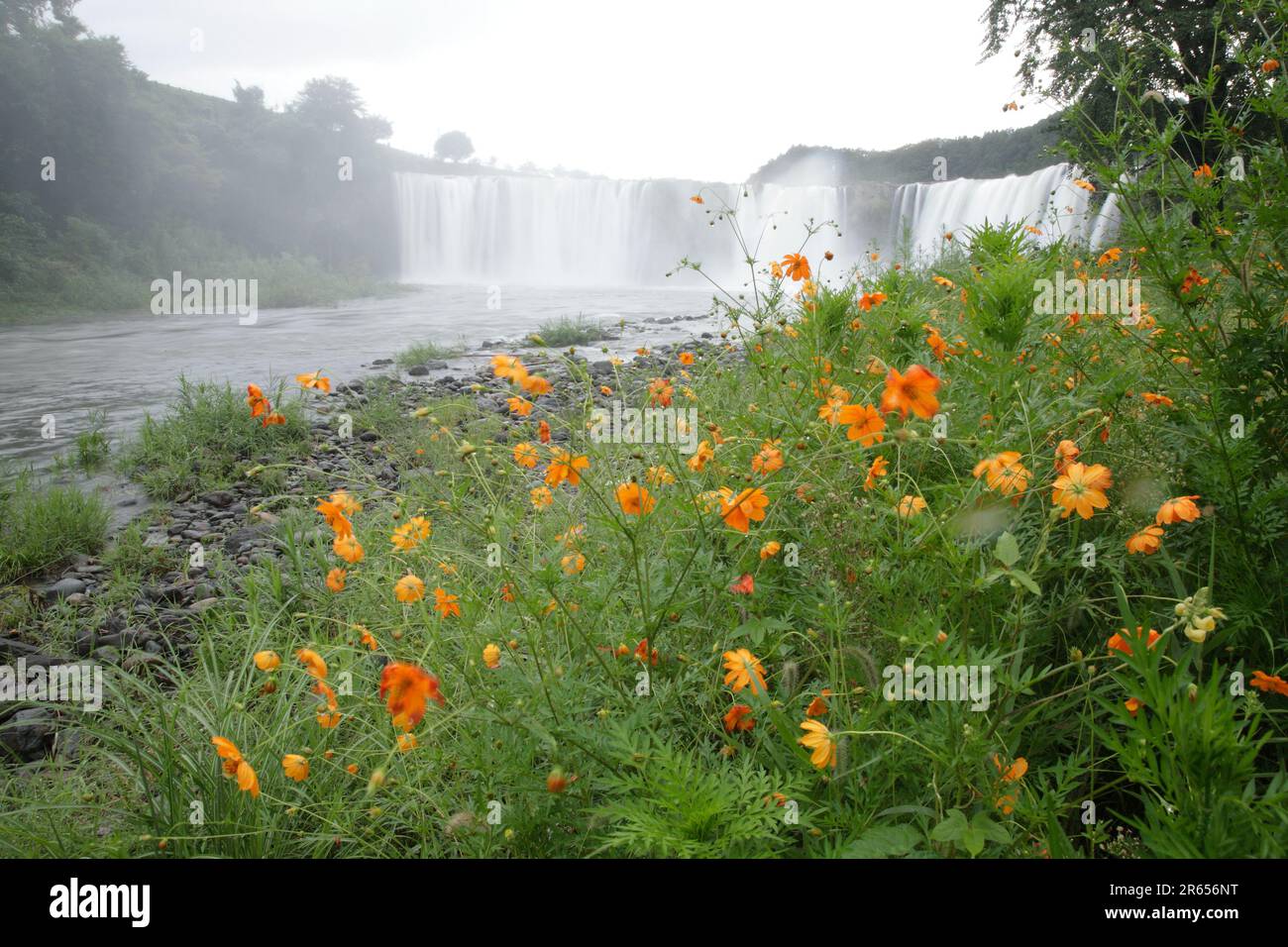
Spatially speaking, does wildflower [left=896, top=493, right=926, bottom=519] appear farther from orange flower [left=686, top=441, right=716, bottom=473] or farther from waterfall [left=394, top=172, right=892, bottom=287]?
waterfall [left=394, top=172, right=892, bottom=287]

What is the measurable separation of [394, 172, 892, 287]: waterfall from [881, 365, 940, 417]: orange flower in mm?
24146

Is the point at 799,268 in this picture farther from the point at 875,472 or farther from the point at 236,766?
the point at 236,766

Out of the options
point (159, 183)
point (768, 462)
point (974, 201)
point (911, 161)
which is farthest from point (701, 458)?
point (911, 161)

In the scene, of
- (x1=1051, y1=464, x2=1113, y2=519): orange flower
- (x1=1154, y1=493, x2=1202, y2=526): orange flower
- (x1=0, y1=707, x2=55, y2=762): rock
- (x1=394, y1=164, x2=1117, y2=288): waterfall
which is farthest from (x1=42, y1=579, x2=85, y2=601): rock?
(x1=394, y1=164, x2=1117, y2=288): waterfall

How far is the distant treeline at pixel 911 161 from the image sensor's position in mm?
21891

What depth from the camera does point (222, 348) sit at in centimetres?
927

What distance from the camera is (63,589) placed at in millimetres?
2775

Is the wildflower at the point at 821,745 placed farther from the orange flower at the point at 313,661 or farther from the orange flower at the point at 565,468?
the orange flower at the point at 313,661

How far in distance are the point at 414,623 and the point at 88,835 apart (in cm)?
78

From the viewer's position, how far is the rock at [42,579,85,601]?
2.75 metres

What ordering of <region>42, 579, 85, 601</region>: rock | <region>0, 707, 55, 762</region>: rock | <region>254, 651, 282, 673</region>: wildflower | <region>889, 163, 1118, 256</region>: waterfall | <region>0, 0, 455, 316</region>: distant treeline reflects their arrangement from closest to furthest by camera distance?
<region>254, 651, 282, 673</region>: wildflower
<region>0, 707, 55, 762</region>: rock
<region>42, 579, 85, 601</region>: rock
<region>889, 163, 1118, 256</region>: waterfall
<region>0, 0, 455, 316</region>: distant treeline

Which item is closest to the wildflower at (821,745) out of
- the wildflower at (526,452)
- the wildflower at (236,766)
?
the wildflower at (526,452)

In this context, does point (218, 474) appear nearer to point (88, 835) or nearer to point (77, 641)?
point (77, 641)

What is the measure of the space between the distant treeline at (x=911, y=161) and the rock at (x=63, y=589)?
2246cm
